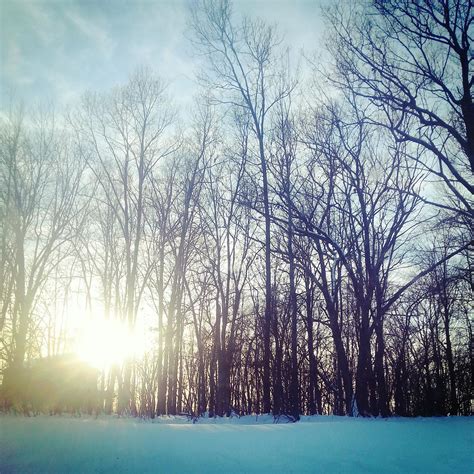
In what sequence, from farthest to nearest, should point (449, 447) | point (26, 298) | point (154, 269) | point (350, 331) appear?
point (350, 331) → point (154, 269) → point (26, 298) → point (449, 447)

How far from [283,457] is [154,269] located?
1632 cm

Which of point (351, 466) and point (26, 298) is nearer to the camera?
point (351, 466)

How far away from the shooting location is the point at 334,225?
529 inches

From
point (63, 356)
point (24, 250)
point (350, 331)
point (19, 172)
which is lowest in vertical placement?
point (63, 356)

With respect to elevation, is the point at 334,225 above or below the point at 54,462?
above

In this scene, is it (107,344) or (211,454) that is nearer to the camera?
(211,454)

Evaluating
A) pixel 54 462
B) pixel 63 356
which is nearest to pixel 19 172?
pixel 63 356

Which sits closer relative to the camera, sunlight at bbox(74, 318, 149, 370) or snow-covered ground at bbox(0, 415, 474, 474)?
snow-covered ground at bbox(0, 415, 474, 474)

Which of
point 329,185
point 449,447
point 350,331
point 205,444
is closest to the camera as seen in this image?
point 205,444

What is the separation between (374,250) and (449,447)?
28.1 ft

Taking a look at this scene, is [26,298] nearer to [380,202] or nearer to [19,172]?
[19,172]

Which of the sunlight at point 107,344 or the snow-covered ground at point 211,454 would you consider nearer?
the snow-covered ground at point 211,454

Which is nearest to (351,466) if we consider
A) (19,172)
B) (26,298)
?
(26,298)

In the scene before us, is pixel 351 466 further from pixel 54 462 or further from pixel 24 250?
pixel 24 250
